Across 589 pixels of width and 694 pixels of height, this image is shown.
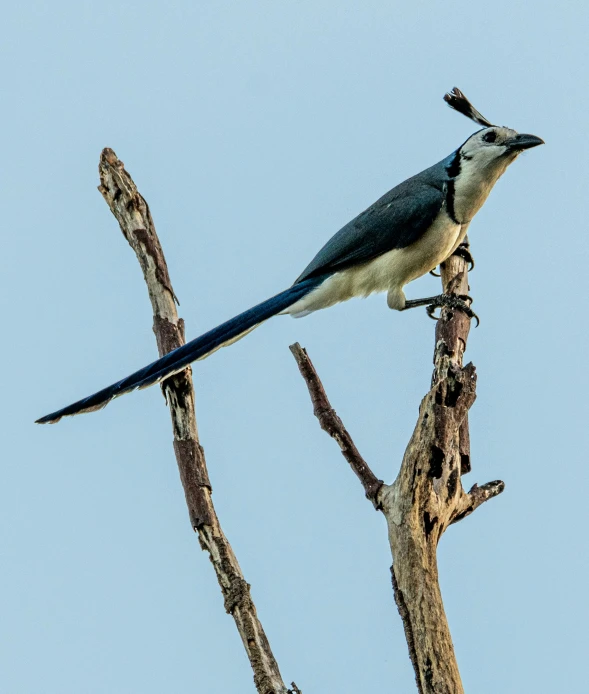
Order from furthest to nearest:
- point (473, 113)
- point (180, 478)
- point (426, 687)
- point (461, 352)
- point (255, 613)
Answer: point (473, 113) < point (461, 352) < point (180, 478) < point (255, 613) < point (426, 687)

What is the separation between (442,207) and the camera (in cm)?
538

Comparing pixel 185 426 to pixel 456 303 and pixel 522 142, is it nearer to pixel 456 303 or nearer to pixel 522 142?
pixel 456 303

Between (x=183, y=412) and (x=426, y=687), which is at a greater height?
(x=183, y=412)

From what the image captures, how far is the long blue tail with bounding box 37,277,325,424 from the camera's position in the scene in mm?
4391

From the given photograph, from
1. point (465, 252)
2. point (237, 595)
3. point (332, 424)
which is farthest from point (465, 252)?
point (237, 595)

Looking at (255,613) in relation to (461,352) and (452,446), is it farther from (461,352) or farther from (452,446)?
(461,352)

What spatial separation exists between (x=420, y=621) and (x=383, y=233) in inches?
97.5

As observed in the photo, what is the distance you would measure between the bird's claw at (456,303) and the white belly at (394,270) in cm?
24

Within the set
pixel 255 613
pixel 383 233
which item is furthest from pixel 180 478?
pixel 383 233

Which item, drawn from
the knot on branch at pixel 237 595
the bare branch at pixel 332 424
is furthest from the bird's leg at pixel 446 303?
the knot on branch at pixel 237 595

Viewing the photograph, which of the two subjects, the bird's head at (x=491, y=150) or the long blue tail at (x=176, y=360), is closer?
the long blue tail at (x=176, y=360)

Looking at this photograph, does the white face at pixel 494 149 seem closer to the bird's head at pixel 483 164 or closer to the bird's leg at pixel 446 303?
the bird's head at pixel 483 164

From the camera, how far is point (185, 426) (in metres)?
4.40

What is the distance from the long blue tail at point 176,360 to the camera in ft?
14.4
